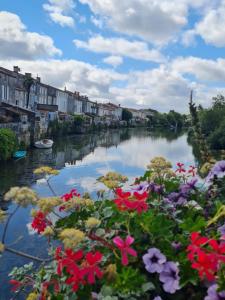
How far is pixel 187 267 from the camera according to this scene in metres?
1.54

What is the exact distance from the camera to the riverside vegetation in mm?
1449

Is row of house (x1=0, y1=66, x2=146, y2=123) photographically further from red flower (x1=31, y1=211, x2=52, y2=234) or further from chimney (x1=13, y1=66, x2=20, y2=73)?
red flower (x1=31, y1=211, x2=52, y2=234)

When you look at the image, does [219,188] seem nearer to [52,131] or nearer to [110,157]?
[110,157]

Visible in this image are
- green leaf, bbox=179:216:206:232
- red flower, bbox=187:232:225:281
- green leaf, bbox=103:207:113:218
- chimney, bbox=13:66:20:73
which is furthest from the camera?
chimney, bbox=13:66:20:73

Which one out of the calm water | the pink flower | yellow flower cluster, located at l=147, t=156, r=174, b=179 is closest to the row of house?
Answer: the calm water

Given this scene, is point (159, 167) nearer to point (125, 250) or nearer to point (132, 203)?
point (132, 203)

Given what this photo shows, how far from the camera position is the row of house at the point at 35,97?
53250mm

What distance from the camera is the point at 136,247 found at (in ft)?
5.59

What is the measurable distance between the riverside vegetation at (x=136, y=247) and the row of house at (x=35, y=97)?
161 feet

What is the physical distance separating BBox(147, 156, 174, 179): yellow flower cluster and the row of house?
48691mm

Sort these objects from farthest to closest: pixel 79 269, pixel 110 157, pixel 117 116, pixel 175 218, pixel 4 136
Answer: pixel 117 116 → pixel 110 157 → pixel 4 136 → pixel 175 218 → pixel 79 269

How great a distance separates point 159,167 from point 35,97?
68702 mm

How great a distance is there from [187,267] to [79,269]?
44 centimetres

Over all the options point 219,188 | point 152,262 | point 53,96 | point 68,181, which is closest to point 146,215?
point 152,262
